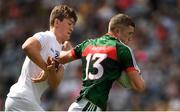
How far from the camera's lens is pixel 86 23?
59.8ft

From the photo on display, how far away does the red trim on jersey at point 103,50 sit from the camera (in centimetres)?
880

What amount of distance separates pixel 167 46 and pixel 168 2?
1914 mm

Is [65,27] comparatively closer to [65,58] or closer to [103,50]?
[65,58]

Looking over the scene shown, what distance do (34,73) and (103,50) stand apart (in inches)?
41.0

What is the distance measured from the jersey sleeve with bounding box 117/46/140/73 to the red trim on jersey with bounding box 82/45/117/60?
0.06 meters

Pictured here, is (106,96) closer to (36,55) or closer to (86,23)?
(36,55)

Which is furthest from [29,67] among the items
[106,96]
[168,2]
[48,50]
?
[168,2]

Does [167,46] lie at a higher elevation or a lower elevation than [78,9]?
lower

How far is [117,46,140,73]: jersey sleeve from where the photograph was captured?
869cm

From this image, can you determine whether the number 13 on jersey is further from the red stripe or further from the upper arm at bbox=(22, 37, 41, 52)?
the upper arm at bbox=(22, 37, 41, 52)

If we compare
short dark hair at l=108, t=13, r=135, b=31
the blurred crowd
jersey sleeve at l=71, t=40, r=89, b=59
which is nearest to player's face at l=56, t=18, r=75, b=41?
jersey sleeve at l=71, t=40, r=89, b=59

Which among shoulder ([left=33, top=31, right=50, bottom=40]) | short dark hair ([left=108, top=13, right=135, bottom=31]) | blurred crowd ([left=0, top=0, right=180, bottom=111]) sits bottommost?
blurred crowd ([left=0, top=0, right=180, bottom=111])

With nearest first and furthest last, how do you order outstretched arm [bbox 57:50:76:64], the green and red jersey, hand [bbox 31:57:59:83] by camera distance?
the green and red jersey → hand [bbox 31:57:59:83] → outstretched arm [bbox 57:50:76:64]

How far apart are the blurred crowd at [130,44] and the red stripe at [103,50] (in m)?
6.47
